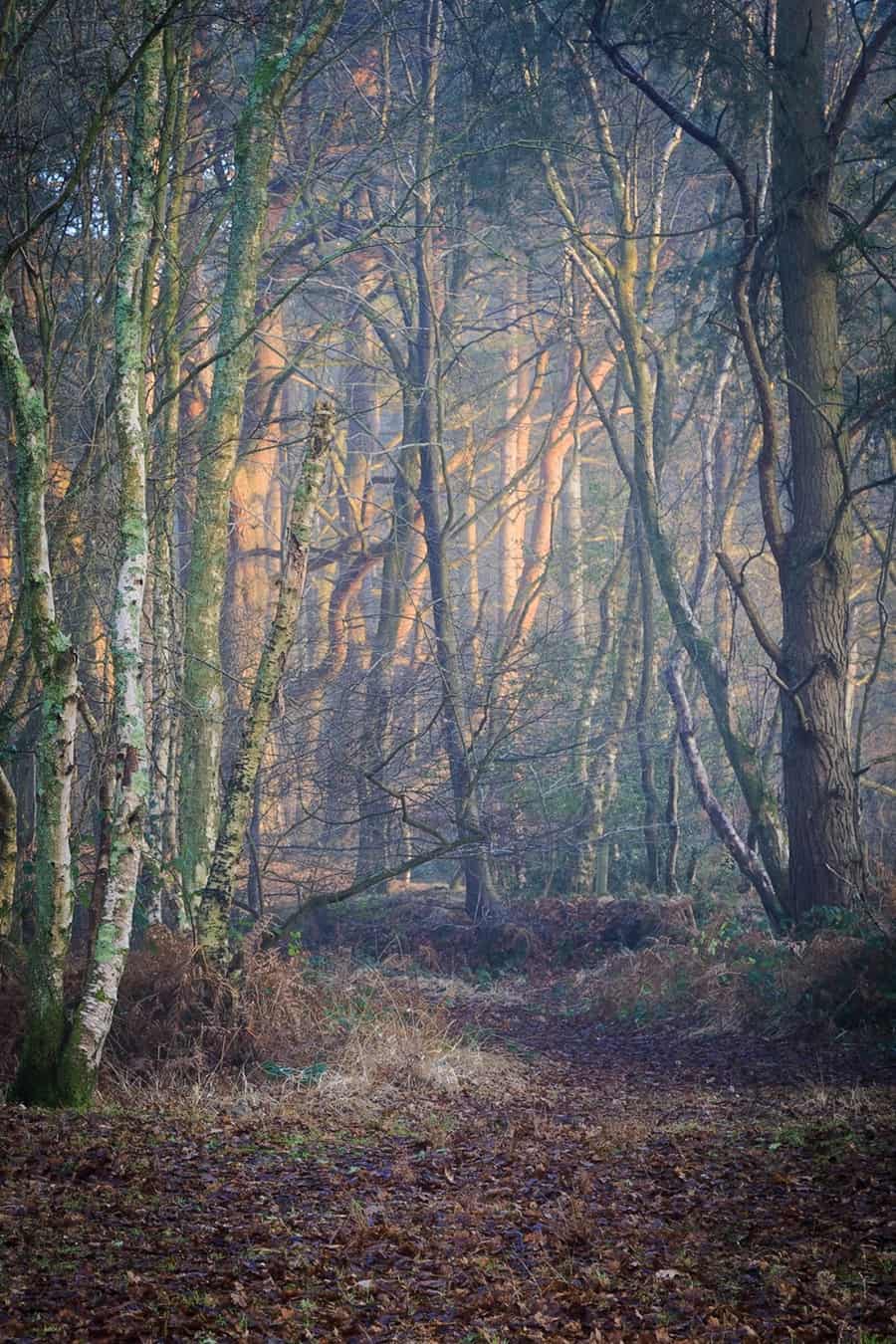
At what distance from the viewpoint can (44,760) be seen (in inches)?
264

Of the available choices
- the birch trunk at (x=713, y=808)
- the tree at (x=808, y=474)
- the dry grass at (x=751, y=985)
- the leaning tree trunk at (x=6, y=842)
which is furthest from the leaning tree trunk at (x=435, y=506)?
the leaning tree trunk at (x=6, y=842)

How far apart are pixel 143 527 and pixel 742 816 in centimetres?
1311

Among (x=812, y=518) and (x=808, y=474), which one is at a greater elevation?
(x=808, y=474)

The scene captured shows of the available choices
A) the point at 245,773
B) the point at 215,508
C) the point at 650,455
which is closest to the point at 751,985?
the point at 245,773

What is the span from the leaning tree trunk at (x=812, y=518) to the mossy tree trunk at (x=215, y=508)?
495cm

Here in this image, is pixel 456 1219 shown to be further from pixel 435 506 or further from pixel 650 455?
pixel 650 455

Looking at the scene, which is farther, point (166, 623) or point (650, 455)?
point (650, 455)

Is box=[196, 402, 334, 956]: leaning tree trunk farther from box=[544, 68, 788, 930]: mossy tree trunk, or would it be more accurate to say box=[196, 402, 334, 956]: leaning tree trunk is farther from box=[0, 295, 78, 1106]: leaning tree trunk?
box=[544, 68, 788, 930]: mossy tree trunk

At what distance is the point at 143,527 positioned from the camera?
23.7 ft

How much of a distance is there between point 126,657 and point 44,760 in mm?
782

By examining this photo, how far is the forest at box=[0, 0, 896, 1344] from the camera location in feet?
17.1

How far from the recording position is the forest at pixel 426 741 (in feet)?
17.1

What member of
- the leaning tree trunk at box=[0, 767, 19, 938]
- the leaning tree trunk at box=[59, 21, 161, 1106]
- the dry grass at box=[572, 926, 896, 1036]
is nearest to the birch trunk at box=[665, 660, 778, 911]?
the dry grass at box=[572, 926, 896, 1036]

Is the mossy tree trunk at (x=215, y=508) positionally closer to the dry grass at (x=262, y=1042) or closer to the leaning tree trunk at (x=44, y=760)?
the dry grass at (x=262, y=1042)
